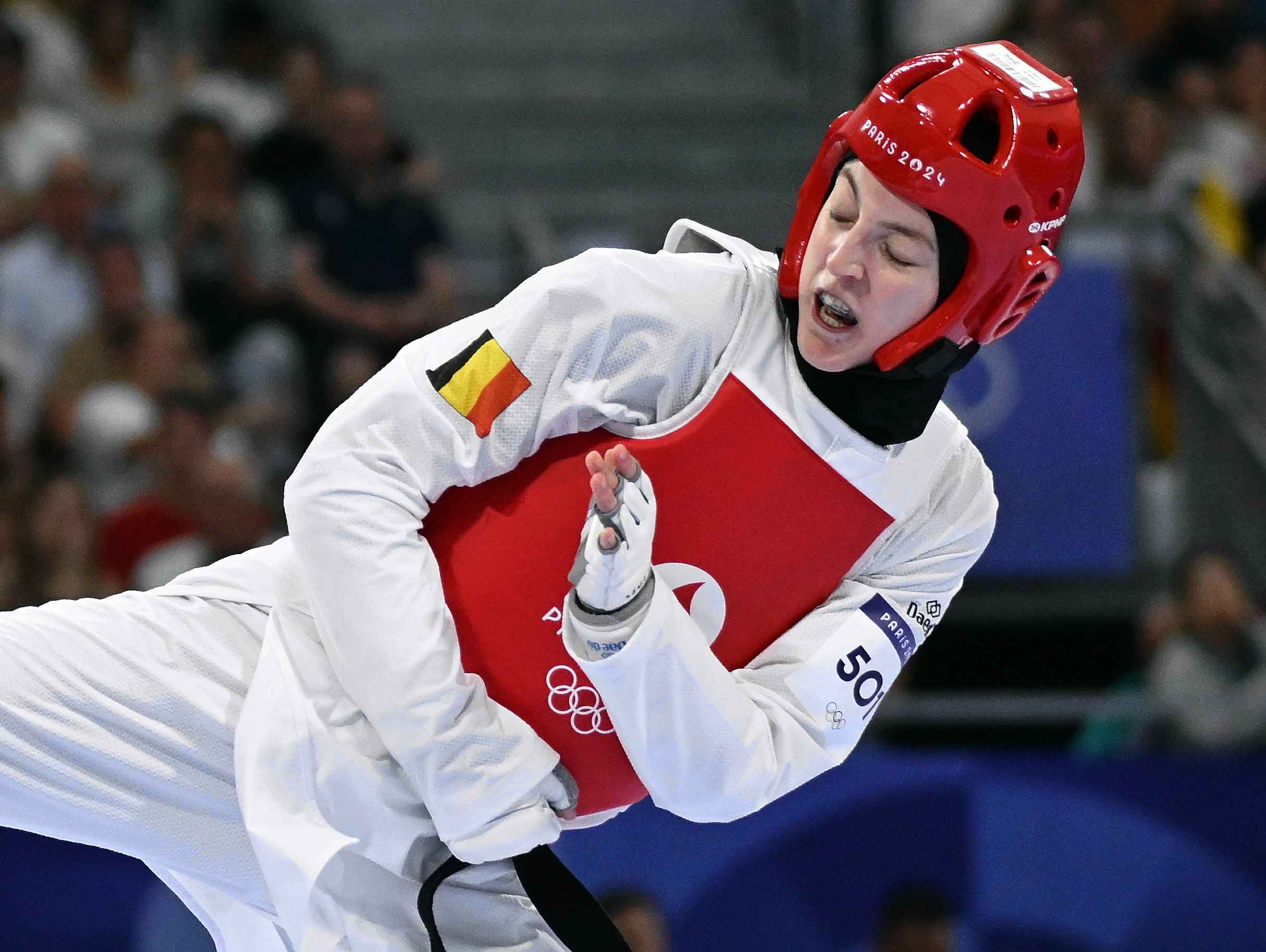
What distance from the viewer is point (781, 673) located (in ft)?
11.0

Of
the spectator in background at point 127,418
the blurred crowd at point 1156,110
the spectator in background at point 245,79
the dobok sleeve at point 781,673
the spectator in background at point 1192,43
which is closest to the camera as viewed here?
the dobok sleeve at point 781,673

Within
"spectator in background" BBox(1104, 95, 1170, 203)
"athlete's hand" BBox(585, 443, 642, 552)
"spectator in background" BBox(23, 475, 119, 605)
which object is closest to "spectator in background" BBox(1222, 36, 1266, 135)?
"spectator in background" BBox(1104, 95, 1170, 203)

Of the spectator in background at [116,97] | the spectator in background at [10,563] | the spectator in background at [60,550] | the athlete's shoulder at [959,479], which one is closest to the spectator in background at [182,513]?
the spectator in background at [60,550]

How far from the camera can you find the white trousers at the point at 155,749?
3.21m

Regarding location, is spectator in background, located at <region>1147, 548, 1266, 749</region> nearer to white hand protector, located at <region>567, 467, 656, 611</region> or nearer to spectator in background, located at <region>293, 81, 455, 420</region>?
spectator in background, located at <region>293, 81, 455, 420</region>

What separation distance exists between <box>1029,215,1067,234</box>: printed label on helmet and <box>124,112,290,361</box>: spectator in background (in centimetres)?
520

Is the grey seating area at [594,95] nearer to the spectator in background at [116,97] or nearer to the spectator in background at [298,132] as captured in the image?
the spectator in background at [298,132]

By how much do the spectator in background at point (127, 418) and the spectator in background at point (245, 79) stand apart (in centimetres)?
145

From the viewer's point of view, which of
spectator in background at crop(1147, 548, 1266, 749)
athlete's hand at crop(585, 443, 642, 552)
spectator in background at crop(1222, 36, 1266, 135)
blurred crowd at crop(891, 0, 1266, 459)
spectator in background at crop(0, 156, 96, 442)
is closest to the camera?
athlete's hand at crop(585, 443, 642, 552)

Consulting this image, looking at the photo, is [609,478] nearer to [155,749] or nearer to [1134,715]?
[155,749]

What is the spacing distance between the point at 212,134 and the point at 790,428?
17.8 ft

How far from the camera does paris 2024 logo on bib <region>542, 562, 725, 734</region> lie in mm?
3213

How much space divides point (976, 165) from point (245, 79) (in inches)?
274

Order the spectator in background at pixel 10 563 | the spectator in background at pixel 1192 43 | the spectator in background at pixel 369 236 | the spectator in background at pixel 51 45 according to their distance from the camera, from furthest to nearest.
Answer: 1. the spectator in background at pixel 1192 43
2. the spectator in background at pixel 51 45
3. the spectator in background at pixel 369 236
4. the spectator in background at pixel 10 563
